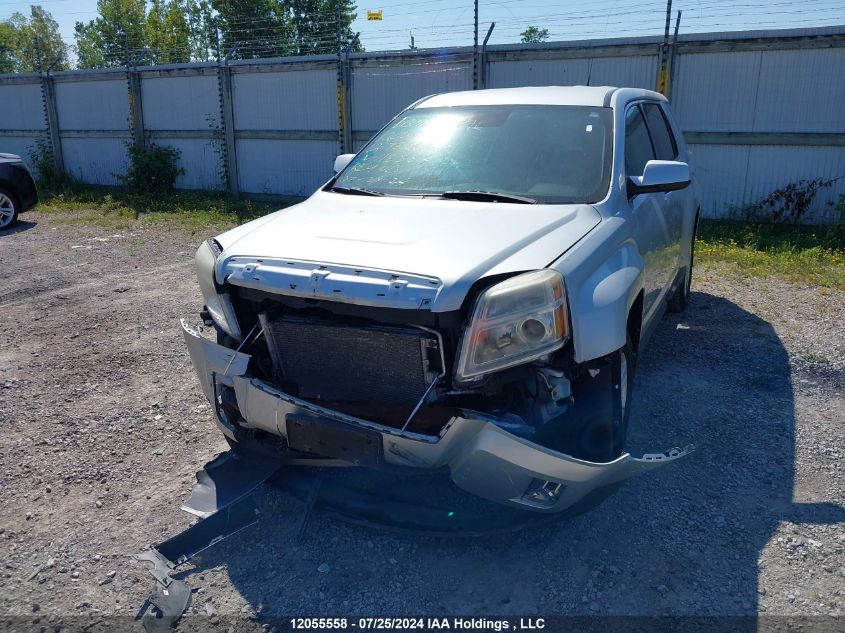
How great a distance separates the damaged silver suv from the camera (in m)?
2.60

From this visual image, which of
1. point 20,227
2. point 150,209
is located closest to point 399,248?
point 20,227

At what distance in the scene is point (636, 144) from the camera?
419 centimetres

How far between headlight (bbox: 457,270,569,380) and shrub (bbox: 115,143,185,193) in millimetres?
13670

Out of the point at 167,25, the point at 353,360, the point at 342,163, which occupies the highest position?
the point at 167,25

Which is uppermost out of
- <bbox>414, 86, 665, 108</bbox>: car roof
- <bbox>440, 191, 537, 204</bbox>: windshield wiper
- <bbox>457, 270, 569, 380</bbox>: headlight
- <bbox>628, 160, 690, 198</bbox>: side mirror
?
<bbox>414, 86, 665, 108</bbox>: car roof

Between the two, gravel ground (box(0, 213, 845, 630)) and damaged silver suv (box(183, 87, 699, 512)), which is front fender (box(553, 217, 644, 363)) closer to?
damaged silver suv (box(183, 87, 699, 512))

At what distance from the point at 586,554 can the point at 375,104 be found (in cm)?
1082

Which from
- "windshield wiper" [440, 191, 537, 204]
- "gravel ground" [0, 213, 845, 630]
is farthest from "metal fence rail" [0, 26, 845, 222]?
"windshield wiper" [440, 191, 537, 204]

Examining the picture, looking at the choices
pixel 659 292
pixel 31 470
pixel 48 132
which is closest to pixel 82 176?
pixel 48 132

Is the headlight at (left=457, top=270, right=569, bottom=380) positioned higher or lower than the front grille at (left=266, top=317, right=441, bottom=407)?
higher

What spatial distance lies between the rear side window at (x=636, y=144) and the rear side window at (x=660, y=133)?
21 cm

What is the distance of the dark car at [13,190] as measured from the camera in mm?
10852

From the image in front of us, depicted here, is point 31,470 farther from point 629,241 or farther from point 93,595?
point 629,241

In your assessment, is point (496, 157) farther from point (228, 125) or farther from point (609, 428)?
point (228, 125)
